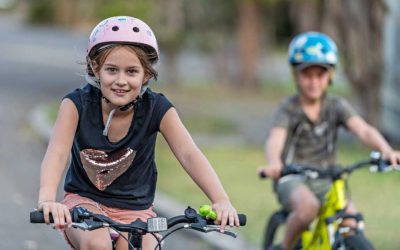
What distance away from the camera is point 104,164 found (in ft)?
17.6

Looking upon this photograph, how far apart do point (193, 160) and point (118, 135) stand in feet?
1.31

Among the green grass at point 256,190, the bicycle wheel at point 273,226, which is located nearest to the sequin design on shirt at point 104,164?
the bicycle wheel at point 273,226

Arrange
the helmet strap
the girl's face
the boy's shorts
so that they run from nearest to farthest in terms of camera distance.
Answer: the girl's face → the helmet strap → the boy's shorts

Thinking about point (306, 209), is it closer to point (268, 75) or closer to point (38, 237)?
point (38, 237)

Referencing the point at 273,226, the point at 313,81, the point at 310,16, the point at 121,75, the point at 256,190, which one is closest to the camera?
the point at 121,75

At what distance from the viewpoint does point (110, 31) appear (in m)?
5.25

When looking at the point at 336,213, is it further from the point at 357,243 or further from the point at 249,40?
the point at 249,40

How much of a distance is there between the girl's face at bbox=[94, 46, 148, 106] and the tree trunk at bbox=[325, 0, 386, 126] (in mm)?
13597

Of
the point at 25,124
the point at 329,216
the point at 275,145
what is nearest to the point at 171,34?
the point at 25,124

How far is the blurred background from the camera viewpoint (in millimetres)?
11789

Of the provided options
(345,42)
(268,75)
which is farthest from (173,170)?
(268,75)

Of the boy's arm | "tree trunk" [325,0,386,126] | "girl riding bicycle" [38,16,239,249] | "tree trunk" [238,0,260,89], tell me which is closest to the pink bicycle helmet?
"girl riding bicycle" [38,16,239,249]

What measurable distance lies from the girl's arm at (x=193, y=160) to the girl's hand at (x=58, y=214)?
685mm

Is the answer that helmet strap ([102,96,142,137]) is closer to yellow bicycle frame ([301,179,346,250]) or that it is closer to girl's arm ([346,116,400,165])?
yellow bicycle frame ([301,179,346,250])
